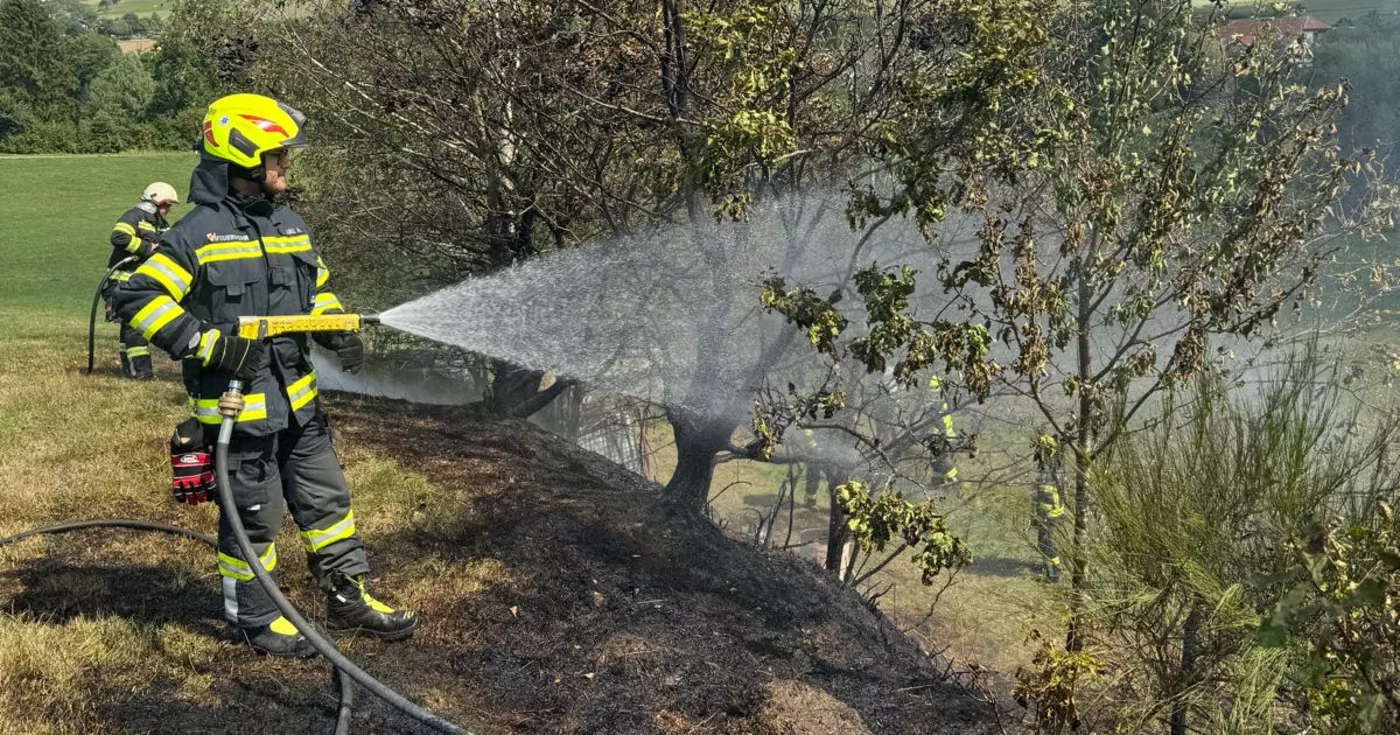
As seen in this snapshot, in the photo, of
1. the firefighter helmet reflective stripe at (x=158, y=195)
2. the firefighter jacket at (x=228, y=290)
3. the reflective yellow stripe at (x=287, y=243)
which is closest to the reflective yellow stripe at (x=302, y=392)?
the firefighter jacket at (x=228, y=290)

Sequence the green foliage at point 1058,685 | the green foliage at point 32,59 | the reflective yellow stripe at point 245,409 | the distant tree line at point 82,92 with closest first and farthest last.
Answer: the green foliage at point 1058,685, the reflective yellow stripe at point 245,409, the distant tree line at point 82,92, the green foliage at point 32,59

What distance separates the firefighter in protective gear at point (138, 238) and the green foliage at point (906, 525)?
17.6ft

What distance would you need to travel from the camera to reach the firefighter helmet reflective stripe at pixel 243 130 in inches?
137

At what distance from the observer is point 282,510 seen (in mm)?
3768

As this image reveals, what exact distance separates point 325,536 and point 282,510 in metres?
0.21

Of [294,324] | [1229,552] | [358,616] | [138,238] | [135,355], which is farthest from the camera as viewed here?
[135,355]

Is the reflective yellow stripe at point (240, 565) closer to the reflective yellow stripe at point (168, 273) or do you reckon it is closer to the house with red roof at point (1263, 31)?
the reflective yellow stripe at point (168, 273)

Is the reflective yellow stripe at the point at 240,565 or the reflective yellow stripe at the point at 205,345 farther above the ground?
the reflective yellow stripe at the point at 205,345

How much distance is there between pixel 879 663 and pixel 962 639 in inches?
227

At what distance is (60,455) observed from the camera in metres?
5.96

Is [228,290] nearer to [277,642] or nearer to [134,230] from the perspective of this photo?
[277,642]

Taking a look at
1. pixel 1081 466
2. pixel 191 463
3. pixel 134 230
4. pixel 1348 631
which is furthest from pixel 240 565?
pixel 134 230

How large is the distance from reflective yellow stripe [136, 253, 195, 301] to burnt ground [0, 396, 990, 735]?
1.31 metres

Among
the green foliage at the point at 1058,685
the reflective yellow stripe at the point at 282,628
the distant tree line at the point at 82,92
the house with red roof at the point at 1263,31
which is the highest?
the distant tree line at the point at 82,92
